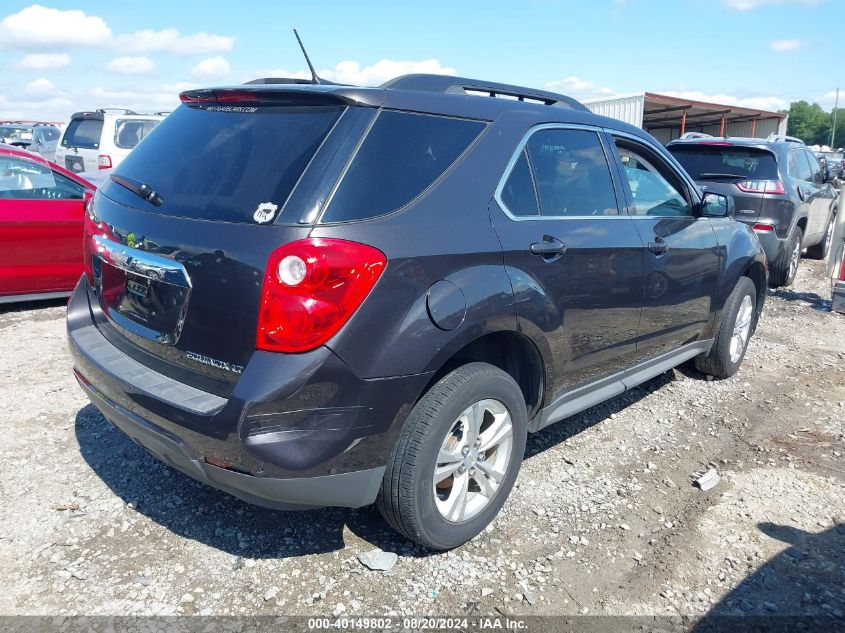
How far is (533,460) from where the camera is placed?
3732 mm

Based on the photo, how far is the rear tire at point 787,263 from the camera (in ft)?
25.9

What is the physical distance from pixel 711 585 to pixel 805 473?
1.34 metres

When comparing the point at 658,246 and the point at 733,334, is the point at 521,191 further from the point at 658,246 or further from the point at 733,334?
the point at 733,334

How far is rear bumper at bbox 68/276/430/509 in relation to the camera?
2205mm

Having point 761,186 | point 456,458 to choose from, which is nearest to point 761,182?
point 761,186

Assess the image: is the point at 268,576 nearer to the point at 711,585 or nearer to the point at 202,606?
the point at 202,606

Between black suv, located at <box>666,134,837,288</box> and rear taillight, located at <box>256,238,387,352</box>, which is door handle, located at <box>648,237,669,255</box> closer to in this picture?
rear taillight, located at <box>256,238,387,352</box>

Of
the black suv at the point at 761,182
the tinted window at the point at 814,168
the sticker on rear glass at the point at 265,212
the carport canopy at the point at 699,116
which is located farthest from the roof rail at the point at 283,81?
the carport canopy at the point at 699,116

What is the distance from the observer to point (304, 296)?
2.21 m

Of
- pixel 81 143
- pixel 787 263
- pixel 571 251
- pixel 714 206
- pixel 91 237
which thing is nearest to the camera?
pixel 91 237

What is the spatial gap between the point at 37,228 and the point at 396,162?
4.69 metres

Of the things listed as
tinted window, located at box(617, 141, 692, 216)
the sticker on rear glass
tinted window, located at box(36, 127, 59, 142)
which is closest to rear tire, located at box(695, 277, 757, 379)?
tinted window, located at box(617, 141, 692, 216)

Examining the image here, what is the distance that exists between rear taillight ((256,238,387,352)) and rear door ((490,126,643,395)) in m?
0.82

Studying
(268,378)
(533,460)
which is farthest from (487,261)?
(533,460)
